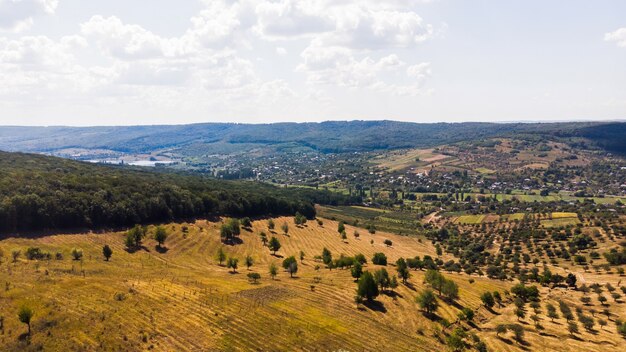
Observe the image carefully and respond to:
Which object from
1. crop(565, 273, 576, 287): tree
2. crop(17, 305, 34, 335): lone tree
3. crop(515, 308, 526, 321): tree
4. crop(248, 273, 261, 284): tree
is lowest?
crop(565, 273, 576, 287): tree

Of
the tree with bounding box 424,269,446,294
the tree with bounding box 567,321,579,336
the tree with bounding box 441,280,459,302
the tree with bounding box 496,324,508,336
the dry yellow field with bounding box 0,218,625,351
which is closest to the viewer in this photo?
the dry yellow field with bounding box 0,218,625,351

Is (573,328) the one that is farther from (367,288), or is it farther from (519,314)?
(367,288)

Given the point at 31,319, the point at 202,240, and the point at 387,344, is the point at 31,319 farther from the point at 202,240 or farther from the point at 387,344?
the point at 202,240

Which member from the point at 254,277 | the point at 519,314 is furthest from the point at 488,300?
the point at 254,277

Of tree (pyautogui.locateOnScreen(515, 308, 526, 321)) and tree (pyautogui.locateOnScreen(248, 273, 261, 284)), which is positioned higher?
tree (pyautogui.locateOnScreen(248, 273, 261, 284))

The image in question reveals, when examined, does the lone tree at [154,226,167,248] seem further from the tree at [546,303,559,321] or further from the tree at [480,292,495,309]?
the tree at [546,303,559,321]

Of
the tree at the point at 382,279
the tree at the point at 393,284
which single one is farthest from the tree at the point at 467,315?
the tree at the point at 382,279

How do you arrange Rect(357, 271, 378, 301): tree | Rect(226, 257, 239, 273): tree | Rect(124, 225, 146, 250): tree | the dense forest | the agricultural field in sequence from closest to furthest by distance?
1. the agricultural field
2. Rect(357, 271, 378, 301): tree
3. Rect(226, 257, 239, 273): tree
4. the dense forest
5. Rect(124, 225, 146, 250): tree

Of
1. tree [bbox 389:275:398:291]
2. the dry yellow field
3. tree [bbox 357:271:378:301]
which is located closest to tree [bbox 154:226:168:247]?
the dry yellow field
